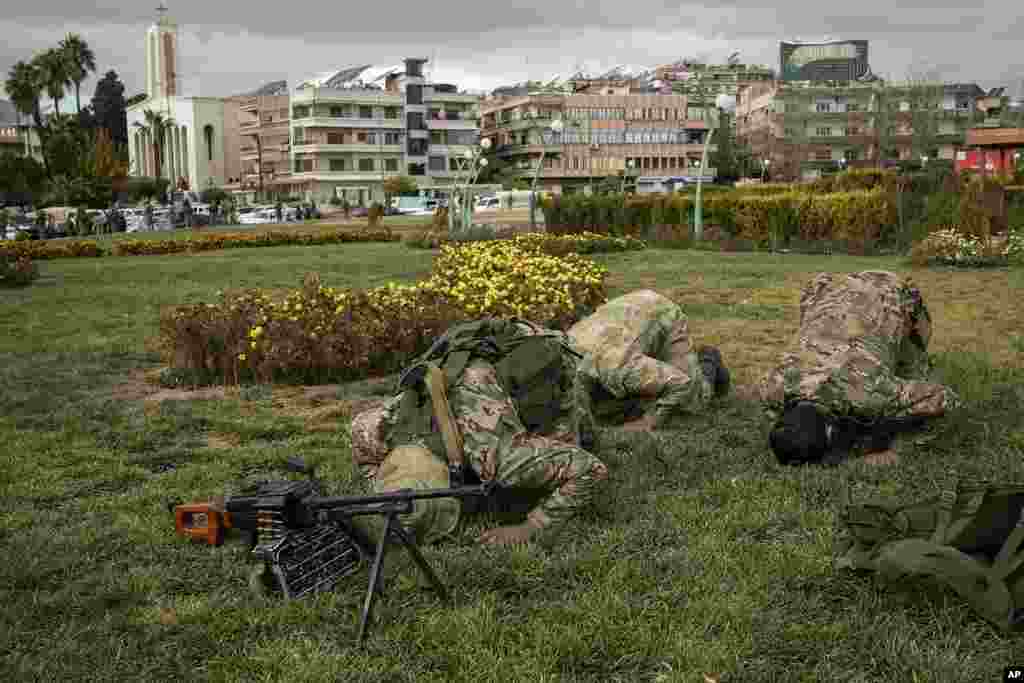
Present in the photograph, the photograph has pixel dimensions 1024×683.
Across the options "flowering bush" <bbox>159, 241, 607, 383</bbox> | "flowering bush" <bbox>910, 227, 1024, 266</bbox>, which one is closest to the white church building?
"flowering bush" <bbox>910, 227, 1024, 266</bbox>

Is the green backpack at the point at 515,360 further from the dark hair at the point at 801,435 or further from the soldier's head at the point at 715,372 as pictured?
the soldier's head at the point at 715,372

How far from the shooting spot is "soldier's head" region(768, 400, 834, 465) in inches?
220

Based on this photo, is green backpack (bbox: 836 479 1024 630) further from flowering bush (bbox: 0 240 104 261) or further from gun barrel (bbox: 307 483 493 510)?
flowering bush (bbox: 0 240 104 261)

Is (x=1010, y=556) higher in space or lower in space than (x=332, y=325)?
lower

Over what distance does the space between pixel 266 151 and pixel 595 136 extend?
31.2 meters

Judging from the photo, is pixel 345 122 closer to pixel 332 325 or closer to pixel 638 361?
pixel 332 325

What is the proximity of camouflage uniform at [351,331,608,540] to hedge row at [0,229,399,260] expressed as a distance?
18.7 m

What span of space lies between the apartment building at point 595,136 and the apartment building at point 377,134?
192 inches

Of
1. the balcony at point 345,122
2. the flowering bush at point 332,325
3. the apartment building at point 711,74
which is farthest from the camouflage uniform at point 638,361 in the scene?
the apartment building at point 711,74

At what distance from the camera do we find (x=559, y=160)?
106 metres

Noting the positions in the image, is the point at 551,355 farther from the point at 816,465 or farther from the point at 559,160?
the point at 559,160

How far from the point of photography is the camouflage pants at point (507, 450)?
14.7ft

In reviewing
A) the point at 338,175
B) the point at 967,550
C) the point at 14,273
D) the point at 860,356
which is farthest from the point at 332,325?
the point at 338,175

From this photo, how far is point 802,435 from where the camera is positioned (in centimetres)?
560
